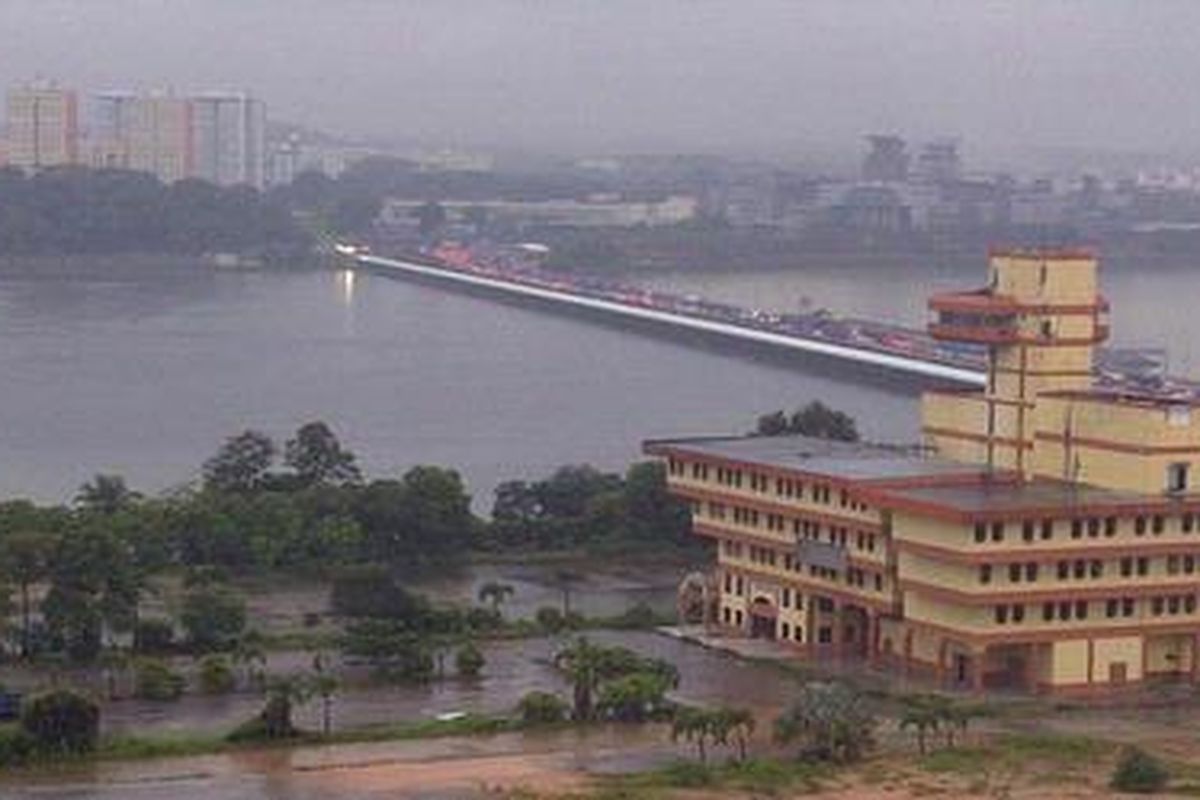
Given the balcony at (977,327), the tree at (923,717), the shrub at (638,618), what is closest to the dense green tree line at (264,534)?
the shrub at (638,618)

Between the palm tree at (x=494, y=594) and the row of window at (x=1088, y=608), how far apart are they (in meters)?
2.00

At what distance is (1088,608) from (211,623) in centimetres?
261

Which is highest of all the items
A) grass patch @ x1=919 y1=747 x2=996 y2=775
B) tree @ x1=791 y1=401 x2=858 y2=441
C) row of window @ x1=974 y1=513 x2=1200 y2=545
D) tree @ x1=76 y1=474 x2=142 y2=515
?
row of window @ x1=974 y1=513 x2=1200 y2=545

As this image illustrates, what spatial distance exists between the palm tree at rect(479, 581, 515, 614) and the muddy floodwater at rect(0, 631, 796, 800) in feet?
3.43

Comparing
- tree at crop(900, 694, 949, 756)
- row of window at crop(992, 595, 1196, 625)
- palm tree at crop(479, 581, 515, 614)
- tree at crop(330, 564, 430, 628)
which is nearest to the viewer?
tree at crop(900, 694, 949, 756)

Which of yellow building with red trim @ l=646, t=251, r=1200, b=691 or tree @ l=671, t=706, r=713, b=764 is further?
yellow building with red trim @ l=646, t=251, r=1200, b=691

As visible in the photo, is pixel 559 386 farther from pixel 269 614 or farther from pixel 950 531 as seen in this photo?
pixel 950 531

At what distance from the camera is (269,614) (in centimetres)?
1000

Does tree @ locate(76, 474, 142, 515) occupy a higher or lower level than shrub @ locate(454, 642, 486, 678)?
higher

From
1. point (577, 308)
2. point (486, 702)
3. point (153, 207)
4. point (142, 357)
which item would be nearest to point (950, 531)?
point (486, 702)

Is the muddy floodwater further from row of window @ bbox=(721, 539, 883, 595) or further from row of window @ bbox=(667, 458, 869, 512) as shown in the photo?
row of window @ bbox=(667, 458, 869, 512)

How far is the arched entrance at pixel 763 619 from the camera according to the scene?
9484mm

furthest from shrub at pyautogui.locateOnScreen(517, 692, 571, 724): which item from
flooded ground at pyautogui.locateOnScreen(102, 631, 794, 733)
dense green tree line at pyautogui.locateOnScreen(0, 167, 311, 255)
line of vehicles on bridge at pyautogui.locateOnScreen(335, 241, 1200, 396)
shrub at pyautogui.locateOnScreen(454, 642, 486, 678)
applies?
dense green tree line at pyautogui.locateOnScreen(0, 167, 311, 255)

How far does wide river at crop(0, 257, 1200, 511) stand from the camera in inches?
610
